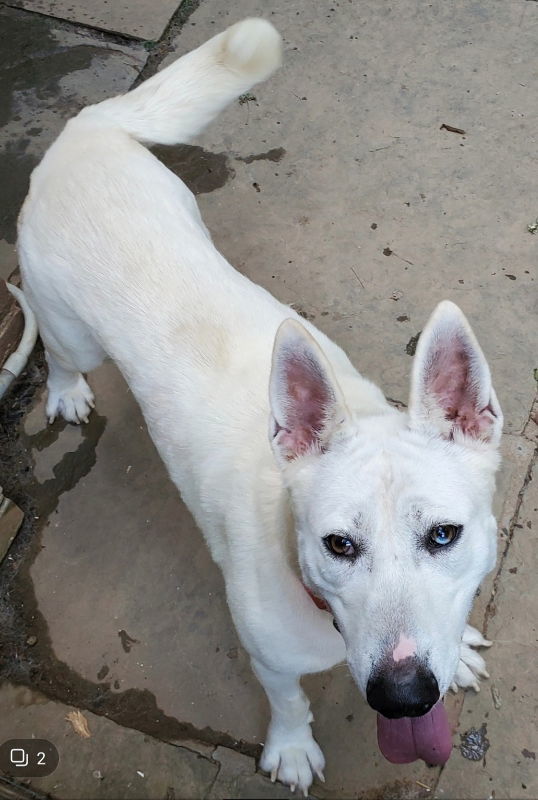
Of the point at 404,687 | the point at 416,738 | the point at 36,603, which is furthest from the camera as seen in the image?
the point at 36,603

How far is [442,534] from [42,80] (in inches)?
179

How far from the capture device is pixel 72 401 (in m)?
3.54

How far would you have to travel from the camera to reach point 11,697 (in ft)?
9.55

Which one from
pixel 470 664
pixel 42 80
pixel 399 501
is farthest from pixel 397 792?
pixel 42 80

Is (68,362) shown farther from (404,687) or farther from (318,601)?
(404,687)

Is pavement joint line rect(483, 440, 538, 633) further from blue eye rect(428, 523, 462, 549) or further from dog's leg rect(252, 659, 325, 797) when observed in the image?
blue eye rect(428, 523, 462, 549)

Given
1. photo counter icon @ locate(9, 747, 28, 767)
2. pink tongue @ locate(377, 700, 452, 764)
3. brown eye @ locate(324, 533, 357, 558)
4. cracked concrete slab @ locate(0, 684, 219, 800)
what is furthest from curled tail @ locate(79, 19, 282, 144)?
photo counter icon @ locate(9, 747, 28, 767)

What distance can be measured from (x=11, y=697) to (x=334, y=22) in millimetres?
4768

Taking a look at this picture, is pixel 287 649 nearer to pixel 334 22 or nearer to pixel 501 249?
pixel 501 249

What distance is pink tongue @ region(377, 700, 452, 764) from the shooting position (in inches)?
75.5

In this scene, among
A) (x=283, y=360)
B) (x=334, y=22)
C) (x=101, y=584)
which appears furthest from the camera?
(x=334, y=22)

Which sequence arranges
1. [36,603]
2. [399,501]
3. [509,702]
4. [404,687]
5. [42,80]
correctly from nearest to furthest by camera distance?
[404,687] < [399,501] < [509,702] < [36,603] < [42,80]

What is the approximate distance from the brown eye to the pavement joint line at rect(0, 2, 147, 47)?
4.41 meters

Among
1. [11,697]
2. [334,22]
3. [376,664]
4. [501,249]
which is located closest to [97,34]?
[334,22]
